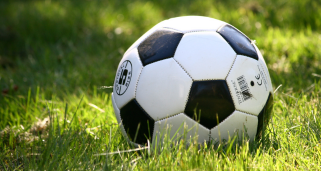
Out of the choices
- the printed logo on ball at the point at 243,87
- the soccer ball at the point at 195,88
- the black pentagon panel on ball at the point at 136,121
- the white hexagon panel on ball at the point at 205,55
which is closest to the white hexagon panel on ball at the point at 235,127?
the soccer ball at the point at 195,88

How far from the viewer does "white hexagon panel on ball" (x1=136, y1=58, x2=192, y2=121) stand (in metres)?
2.06

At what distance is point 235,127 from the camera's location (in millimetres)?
2139

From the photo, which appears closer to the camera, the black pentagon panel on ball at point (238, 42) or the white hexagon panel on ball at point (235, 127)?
the white hexagon panel on ball at point (235, 127)

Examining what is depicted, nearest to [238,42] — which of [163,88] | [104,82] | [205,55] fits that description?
[205,55]

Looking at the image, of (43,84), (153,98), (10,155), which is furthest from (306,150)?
(43,84)

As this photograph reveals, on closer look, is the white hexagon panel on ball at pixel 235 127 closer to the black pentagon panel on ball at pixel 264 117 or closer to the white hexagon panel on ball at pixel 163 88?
the black pentagon panel on ball at pixel 264 117

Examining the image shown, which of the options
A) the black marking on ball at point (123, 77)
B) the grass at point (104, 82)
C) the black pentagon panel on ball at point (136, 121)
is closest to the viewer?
the grass at point (104, 82)

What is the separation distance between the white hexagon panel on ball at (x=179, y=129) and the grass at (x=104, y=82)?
0.24 ft

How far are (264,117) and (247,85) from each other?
302mm

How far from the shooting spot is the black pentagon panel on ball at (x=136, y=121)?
→ 2.15 meters

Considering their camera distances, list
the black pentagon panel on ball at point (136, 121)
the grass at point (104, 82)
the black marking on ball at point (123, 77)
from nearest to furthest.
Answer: the grass at point (104, 82) < the black pentagon panel on ball at point (136, 121) < the black marking on ball at point (123, 77)

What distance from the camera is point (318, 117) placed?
7.82 ft

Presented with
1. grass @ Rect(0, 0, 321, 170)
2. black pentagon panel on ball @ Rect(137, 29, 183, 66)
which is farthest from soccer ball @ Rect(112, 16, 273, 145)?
grass @ Rect(0, 0, 321, 170)

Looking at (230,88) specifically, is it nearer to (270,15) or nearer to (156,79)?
(156,79)
